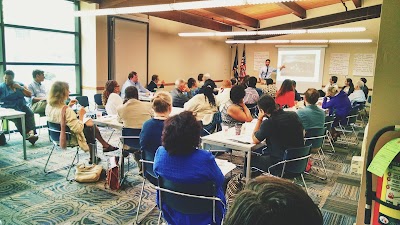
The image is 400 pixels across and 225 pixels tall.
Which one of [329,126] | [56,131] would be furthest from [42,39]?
[329,126]

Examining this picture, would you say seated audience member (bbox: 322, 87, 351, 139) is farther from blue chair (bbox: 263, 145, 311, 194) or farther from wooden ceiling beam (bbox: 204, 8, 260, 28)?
wooden ceiling beam (bbox: 204, 8, 260, 28)

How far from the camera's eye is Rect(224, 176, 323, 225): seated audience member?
0.64m

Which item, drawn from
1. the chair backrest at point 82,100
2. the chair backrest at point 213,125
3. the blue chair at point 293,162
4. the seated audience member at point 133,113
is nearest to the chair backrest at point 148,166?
the seated audience member at point 133,113

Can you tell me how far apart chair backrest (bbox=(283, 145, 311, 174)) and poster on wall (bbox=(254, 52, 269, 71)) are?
1051cm

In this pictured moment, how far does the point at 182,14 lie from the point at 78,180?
7.06 metres

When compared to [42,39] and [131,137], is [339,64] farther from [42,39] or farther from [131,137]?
[131,137]

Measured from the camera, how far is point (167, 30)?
988 centimetres

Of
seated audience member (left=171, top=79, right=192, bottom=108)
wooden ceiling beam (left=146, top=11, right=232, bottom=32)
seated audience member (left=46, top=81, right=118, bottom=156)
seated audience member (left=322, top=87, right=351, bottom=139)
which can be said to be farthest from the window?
seated audience member (left=322, top=87, right=351, bottom=139)

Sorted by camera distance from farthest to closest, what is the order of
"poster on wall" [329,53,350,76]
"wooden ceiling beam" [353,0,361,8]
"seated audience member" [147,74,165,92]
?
"poster on wall" [329,53,350,76] < "seated audience member" [147,74,165,92] < "wooden ceiling beam" [353,0,361,8]

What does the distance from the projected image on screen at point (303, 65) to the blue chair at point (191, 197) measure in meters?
11.2

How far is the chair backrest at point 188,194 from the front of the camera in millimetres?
2074

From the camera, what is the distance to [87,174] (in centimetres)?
402

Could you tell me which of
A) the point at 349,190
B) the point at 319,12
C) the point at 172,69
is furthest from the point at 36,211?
the point at 319,12

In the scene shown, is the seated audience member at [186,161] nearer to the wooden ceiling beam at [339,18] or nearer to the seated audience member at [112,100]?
the seated audience member at [112,100]
